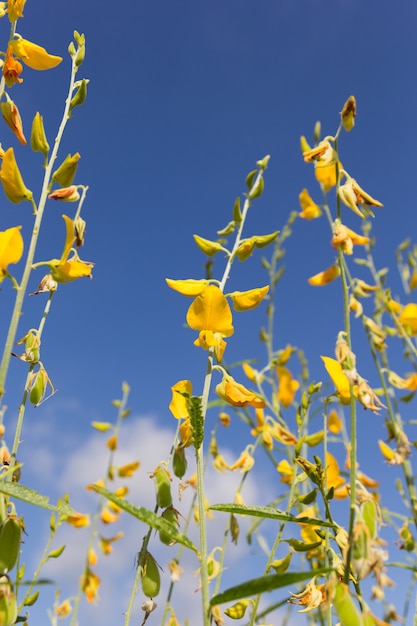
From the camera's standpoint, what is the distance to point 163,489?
3.07 ft

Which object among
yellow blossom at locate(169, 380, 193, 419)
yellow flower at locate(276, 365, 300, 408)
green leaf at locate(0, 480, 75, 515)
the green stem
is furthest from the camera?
yellow flower at locate(276, 365, 300, 408)

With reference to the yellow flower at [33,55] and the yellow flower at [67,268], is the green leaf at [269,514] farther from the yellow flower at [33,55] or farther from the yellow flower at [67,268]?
the yellow flower at [33,55]

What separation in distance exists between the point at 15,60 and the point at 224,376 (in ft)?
3.16

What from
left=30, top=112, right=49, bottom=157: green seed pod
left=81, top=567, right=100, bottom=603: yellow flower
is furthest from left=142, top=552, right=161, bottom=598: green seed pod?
left=81, top=567, right=100, bottom=603: yellow flower

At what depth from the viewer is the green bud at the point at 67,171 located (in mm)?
1102

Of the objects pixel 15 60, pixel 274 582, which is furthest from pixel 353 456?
pixel 15 60

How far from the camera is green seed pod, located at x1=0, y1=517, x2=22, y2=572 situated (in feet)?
2.39

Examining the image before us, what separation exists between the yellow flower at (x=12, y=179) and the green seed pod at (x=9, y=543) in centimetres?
65

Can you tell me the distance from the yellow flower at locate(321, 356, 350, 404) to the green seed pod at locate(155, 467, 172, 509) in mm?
375

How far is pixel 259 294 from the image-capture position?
3.43ft

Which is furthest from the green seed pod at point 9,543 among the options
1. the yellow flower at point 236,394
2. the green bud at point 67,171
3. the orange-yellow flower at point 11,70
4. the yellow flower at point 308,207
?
the yellow flower at point 308,207

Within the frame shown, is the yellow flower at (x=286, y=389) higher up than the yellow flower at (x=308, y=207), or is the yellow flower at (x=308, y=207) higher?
the yellow flower at (x=308, y=207)

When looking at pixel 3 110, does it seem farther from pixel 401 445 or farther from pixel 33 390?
pixel 401 445

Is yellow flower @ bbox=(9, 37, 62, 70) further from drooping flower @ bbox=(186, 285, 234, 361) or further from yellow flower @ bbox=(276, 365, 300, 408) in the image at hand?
yellow flower @ bbox=(276, 365, 300, 408)
